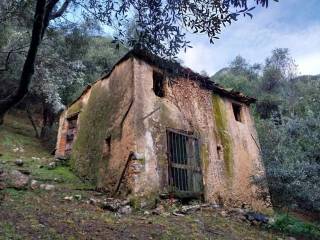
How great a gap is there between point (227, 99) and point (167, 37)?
9.60 metres

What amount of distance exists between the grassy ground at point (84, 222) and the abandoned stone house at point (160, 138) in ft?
4.04

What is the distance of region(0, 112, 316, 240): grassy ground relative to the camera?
6430 mm

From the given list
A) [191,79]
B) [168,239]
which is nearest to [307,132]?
[191,79]

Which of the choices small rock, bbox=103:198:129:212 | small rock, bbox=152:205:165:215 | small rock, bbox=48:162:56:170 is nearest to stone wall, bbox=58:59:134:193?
small rock, bbox=48:162:56:170

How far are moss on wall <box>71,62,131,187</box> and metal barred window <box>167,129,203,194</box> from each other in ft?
5.78

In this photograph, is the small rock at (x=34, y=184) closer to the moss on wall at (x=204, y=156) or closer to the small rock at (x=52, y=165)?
the small rock at (x=52, y=165)

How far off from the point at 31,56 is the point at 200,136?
7717 mm

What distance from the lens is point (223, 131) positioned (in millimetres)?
13445

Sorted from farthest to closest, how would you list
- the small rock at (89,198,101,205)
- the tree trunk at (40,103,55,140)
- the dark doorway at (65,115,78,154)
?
the tree trunk at (40,103,55,140) < the dark doorway at (65,115,78,154) < the small rock at (89,198,101,205)

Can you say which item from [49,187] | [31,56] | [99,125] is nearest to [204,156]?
[99,125]

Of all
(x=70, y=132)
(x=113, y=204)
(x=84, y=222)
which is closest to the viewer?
(x=84, y=222)

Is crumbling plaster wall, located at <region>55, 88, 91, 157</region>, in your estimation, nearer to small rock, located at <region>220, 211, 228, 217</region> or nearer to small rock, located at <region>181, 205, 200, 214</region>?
small rock, located at <region>181, 205, 200, 214</region>

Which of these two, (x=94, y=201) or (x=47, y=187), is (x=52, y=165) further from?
(x=94, y=201)

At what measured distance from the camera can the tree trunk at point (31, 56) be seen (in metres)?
5.29
